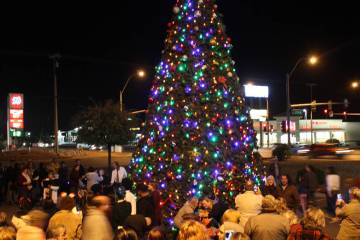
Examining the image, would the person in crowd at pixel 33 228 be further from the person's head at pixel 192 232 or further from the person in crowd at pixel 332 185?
the person in crowd at pixel 332 185

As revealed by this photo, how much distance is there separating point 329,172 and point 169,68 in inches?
247

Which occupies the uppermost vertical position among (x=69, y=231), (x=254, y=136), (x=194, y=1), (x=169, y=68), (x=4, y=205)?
(x=194, y=1)

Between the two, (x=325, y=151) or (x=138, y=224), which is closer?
(x=138, y=224)

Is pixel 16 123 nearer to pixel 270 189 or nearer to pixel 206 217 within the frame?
pixel 270 189

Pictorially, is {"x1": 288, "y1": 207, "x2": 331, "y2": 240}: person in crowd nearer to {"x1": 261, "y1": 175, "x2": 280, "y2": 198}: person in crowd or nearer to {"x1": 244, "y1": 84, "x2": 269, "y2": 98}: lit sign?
{"x1": 261, "y1": 175, "x2": 280, "y2": 198}: person in crowd

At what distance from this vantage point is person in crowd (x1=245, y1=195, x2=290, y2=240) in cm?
575

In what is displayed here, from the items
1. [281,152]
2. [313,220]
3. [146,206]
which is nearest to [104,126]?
[281,152]

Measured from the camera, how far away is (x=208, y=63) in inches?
419

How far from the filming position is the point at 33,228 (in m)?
5.58

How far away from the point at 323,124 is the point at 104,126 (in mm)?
59370

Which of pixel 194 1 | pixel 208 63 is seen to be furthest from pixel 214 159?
pixel 194 1

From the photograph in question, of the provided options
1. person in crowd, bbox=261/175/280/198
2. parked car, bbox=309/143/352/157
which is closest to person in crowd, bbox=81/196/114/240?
person in crowd, bbox=261/175/280/198

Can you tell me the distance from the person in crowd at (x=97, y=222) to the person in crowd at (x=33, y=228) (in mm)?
510

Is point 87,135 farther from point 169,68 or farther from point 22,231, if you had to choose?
point 22,231
